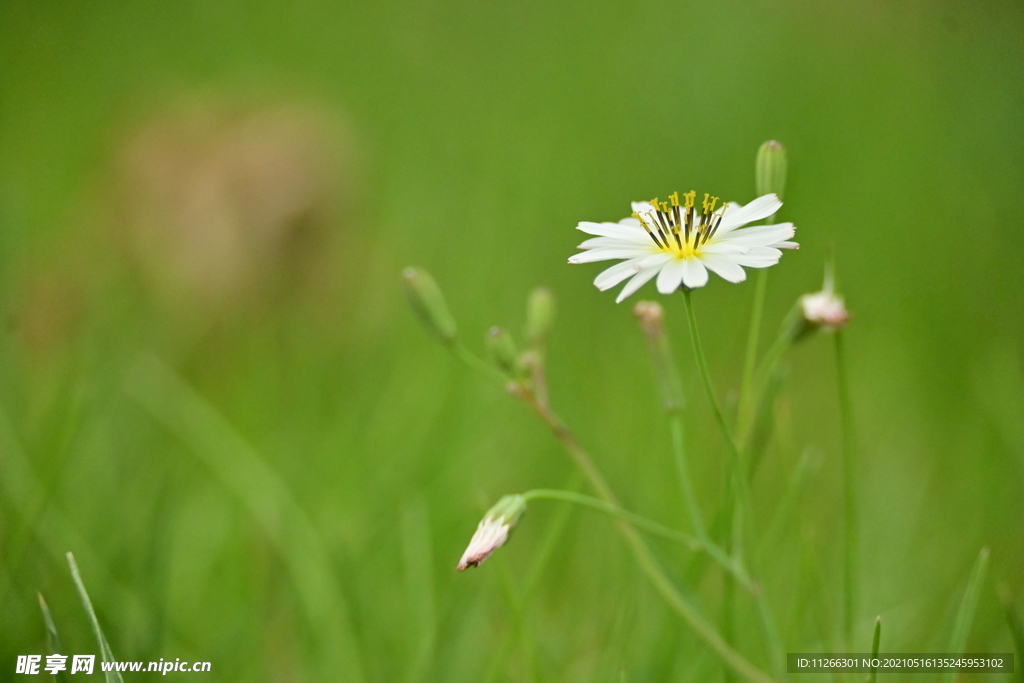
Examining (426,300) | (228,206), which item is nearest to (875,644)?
(426,300)

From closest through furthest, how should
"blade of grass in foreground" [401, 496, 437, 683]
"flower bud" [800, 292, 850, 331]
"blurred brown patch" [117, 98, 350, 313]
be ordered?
"flower bud" [800, 292, 850, 331], "blade of grass in foreground" [401, 496, 437, 683], "blurred brown patch" [117, 98, 350, 313]

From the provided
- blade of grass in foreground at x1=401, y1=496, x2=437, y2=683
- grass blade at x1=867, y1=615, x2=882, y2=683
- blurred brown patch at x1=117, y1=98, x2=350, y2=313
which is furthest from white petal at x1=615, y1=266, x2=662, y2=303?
blurred brown patch at x1=117, y1=98, x2=350, y2=313

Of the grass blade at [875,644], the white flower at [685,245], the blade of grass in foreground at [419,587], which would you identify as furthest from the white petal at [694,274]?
the blade of grass in foreground at [419,587]

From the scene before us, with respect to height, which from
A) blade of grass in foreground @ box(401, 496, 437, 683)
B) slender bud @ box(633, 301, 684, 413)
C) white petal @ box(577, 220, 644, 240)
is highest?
white petal @ box(577, 220, 644, 240)

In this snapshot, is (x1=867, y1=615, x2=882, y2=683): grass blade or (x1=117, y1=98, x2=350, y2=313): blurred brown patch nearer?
(x1=867, y1=615, x2=882, y2=683): grass blade

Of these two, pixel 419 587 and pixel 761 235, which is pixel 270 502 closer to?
pixel 419 587

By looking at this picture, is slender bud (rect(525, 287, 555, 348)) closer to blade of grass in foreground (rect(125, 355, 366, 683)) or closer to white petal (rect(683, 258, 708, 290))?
white petal (rect(683, 258, 708, 290))

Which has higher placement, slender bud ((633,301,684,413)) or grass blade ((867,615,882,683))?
slender bud ((633,301,684,413))
